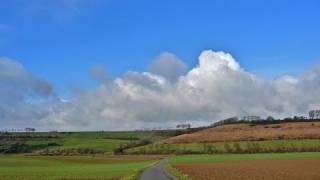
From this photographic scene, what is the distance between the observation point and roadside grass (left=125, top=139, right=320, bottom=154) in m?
173

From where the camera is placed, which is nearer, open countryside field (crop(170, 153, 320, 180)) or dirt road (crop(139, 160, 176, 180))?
open countryside field (crop(170, 153, 320, 180))

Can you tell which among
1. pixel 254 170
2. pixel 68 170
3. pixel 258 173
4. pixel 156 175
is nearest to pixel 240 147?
pixel 68 170

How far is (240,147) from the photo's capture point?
182125 millimetres

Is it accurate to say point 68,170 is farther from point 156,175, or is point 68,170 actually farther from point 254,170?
point 254,170

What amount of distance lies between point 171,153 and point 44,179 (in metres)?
128

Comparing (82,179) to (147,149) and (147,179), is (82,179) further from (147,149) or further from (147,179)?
(147,149)

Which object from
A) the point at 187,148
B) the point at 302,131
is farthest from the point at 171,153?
the point at 302,131

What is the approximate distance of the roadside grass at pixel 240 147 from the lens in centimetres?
17251

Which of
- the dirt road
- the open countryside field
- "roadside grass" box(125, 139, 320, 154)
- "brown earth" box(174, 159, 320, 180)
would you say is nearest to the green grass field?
the dirt road

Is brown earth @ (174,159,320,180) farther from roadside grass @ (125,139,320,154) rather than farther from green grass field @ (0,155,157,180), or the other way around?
roadside grass @ (125,139,320,154)

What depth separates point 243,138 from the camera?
197 meters

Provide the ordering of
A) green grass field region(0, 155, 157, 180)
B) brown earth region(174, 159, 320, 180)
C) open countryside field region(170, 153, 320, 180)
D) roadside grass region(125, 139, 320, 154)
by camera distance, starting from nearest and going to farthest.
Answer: brown earth region(174, 159, 320, 180) → open countryside field region(170, 153, 320, 180) → green grass field region(0, 155, 157, 180) → roadside grass region(125, 139, 320, 154)

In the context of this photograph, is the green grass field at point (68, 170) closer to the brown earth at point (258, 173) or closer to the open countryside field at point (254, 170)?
the open countryside field at point (254, 170)

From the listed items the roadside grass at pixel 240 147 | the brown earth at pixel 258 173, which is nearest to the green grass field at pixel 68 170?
the brown earth at pixel 258 173
